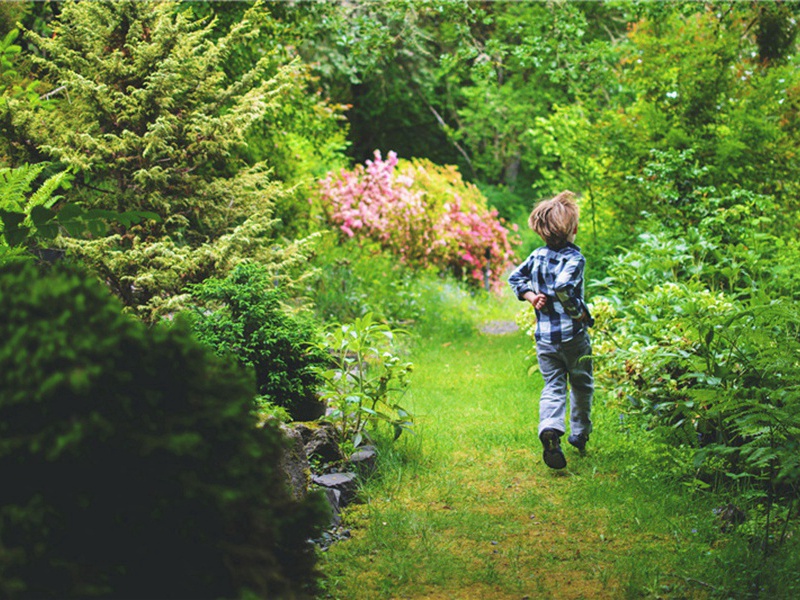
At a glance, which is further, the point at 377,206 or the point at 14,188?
the point at 377,206

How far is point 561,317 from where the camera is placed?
16.6 ft

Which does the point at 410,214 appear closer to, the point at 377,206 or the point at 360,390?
the point at 377,206

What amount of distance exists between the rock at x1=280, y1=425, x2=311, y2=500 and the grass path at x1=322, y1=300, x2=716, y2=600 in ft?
1.08

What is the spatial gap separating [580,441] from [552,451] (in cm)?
45

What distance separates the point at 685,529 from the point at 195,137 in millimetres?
4619

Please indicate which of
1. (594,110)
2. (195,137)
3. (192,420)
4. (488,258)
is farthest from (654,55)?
(192,420)

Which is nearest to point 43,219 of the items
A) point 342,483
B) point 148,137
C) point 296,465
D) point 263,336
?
point 296,465

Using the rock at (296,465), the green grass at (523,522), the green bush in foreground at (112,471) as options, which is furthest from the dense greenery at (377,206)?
the green bush in foreground at (112,471)

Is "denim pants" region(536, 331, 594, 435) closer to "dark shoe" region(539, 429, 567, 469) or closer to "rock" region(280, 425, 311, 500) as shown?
"dark shoe" region(539, 429, 567, 469)

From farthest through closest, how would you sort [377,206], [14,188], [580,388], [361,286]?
1. [377,206]
2. [361,286]
3. [580,388]
4. [14,188]

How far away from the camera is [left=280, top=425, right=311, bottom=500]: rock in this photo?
146 inches

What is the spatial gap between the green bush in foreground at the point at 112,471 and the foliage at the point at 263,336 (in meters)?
2.82

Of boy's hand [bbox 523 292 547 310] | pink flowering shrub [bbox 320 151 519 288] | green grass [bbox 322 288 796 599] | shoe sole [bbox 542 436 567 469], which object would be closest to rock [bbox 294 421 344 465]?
green grass [bbox 322 288 796 599]

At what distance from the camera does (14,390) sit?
162cm
